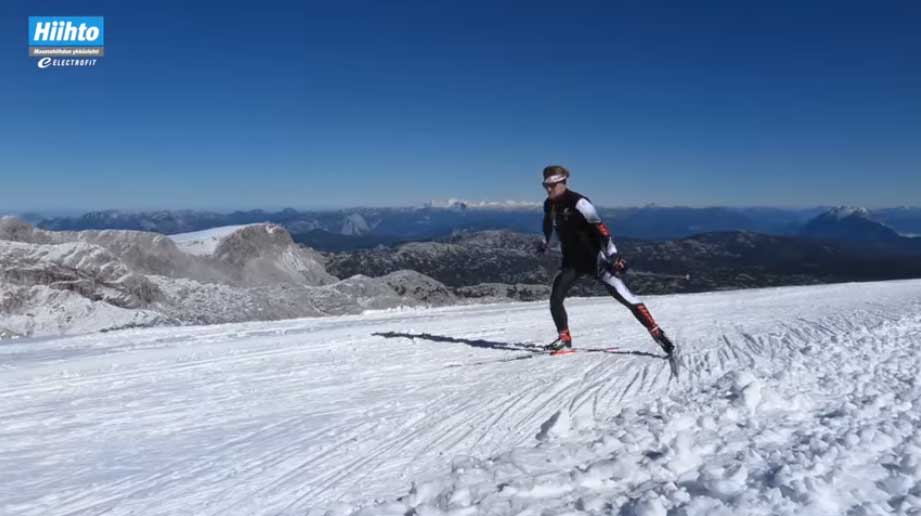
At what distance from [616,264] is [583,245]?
2.04 feet

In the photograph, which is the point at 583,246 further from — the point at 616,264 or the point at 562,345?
the point at 562,345

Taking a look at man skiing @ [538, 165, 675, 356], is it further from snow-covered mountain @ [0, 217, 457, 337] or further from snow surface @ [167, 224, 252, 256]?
snow surface @ [167, 224, 252, 256]

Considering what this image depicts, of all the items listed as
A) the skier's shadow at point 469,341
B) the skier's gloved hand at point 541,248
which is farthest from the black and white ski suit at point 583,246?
the skier's shadow at point 469,341

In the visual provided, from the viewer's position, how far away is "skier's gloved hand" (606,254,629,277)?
29.3 ft

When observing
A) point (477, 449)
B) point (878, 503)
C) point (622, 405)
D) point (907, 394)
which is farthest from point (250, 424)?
point (907, 394)

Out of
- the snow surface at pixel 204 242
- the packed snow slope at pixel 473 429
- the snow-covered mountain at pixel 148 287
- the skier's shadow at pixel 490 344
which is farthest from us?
the snow surface at pixel 204 242

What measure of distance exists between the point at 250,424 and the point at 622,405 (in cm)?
399

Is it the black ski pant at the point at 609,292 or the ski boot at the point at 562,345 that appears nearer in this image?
the black ski pant at the point at 609,292

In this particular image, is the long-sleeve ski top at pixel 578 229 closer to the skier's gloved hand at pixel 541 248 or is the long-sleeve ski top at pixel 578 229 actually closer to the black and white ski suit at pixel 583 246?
the black and white ski suit at pixel 583 246

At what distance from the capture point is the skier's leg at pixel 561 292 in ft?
31.5

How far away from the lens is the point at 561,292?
9680 millimetres

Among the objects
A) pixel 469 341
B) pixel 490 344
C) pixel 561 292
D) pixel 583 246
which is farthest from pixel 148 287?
pixel 583 246

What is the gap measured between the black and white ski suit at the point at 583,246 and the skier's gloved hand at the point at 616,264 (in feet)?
0.14

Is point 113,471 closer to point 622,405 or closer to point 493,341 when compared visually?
point 622,405
